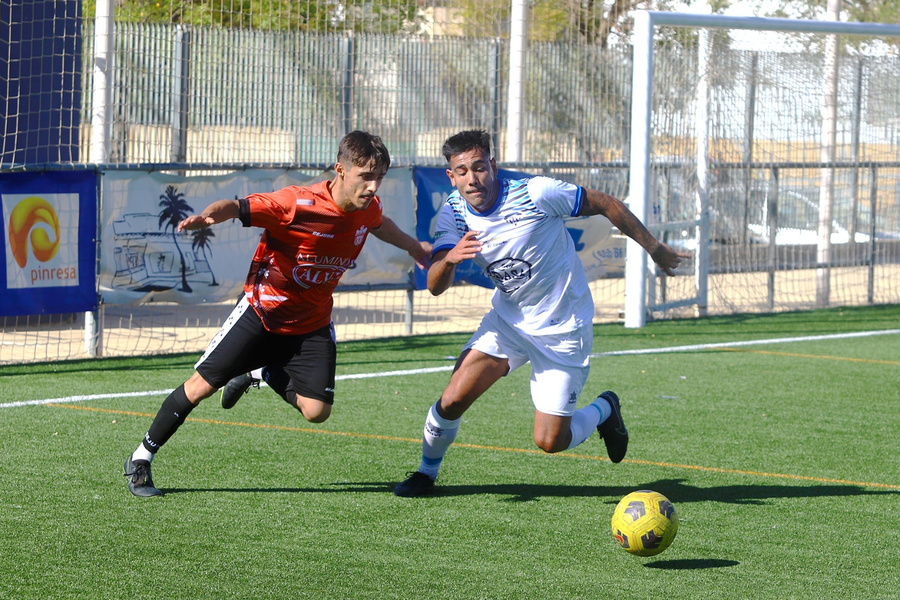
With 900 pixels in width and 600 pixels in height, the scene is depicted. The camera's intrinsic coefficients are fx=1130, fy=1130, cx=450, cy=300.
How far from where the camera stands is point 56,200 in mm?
9625

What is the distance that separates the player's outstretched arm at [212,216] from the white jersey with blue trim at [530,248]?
3.30ft

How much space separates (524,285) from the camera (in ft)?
18.7

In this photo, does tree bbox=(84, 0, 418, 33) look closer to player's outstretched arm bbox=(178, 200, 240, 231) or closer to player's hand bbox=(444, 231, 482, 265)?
player's outstretched arm bbox=(178, 200, 240, 231)

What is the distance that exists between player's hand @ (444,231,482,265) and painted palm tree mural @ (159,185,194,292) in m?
5.71

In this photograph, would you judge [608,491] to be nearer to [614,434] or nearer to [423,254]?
[614,434]

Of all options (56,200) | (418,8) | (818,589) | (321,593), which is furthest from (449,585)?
(418,8)

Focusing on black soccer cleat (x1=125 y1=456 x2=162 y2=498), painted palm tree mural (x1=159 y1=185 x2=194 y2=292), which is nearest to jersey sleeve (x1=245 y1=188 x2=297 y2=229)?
black soccer cleat (x1=125 y1=456 x2=162 y2=498)

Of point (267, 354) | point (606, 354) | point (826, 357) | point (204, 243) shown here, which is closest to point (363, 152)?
point (267, 354)

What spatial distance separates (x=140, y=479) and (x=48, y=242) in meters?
4.58

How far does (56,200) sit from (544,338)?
5.58 metres

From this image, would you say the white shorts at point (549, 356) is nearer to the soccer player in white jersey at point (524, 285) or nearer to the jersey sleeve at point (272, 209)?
Result: the soccer player in white jersey at point (524, 285)

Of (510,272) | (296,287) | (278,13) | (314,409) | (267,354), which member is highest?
(278,13)

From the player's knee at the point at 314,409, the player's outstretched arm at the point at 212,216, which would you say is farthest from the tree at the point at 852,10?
the player's outstretched arm at the point at 212,216

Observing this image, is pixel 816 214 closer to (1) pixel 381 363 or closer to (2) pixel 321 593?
(1) pixel 381 363
